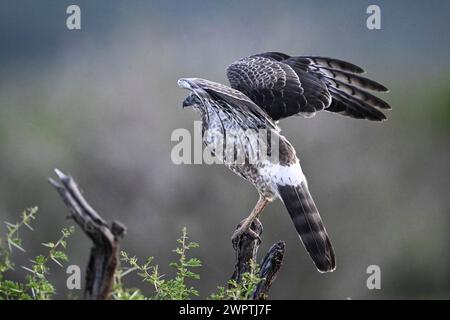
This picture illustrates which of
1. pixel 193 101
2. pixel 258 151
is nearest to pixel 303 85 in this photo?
pixel 258 151

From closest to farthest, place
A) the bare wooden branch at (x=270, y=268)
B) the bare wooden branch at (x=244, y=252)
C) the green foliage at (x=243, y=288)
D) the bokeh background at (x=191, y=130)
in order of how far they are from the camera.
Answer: the green foliage at (x=243, y=288)
the bare wooden branch at (x=270, y=268)
the bare wooden branch at (x=244, y=252)
the bokeh background at (x=191, y=130)

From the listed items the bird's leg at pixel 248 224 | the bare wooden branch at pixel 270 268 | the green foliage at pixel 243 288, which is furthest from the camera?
the bird's leg at pixel 248 224

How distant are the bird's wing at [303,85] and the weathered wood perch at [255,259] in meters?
0.51

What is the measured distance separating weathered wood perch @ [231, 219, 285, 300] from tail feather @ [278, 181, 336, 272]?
0.18 meters

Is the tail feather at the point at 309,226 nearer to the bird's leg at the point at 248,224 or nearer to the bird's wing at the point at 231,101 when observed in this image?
the bird's leg at the point at 248,224

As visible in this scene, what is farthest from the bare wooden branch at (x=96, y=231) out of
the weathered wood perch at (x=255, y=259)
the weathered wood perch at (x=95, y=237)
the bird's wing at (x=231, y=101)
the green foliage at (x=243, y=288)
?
the bird's wing at (x=231, y=101)

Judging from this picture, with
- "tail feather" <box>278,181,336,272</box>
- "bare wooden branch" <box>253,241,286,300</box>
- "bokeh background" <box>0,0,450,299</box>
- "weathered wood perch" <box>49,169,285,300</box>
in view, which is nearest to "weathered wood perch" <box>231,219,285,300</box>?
"bare wooden branch" <box>253,241,286,300</box>

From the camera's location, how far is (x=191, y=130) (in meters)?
4.11

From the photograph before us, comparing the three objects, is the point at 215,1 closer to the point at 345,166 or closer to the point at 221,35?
the point at 221,35

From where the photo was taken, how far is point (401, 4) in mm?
3799

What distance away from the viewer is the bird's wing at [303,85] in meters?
2.84

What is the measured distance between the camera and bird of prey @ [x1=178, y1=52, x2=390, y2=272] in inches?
102
